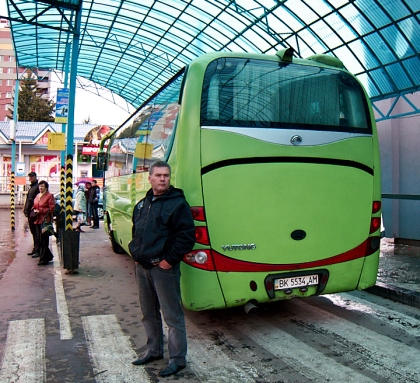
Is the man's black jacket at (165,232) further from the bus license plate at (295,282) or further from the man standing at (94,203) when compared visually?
the man standing at (94,203)

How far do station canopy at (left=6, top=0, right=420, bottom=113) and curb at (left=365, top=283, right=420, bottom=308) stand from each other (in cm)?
839

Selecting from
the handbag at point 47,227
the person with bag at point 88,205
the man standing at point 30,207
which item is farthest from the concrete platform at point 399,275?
the person with bag at point 88,205

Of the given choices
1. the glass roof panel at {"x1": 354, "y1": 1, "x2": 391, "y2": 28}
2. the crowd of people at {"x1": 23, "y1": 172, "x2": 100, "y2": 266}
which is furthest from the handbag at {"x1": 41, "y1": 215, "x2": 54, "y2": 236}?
the glass roof panel at {"x1": 354, "y1": 1, "x2": 391, "y2": 28}

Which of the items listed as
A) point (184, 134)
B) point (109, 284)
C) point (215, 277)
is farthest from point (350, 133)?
point (109, 284)

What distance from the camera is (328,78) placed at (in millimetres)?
5594

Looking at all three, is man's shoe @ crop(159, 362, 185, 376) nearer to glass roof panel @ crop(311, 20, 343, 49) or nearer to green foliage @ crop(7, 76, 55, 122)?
glass roof panel @ crop(311, 20, 343, 49)

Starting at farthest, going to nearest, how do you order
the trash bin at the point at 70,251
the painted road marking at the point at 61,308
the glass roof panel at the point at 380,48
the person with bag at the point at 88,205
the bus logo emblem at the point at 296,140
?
1. the person with bag at the point at 88,205
2. the glass roof panel at the point at 380,48
3. the trash bin at the point at 70,251
4. the painted road marking at the point at 61,308
5. the bus logo emblem at the point at 296,140

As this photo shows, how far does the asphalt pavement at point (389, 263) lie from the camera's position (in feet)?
22.2

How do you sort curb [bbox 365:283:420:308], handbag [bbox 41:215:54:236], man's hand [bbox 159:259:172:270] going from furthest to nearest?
handbag [bbox 41:215:54:236], curb [bbox 365:283:420:308], man's hand [bbox 159:259:172:270]

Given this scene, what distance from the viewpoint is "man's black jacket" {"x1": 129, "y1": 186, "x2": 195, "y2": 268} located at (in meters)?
3.97

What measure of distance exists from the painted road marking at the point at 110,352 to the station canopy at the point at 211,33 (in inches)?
297

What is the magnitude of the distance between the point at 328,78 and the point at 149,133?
8.95ft

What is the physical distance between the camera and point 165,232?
399 centimetres

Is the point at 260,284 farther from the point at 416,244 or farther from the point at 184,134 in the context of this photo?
the point at 416,244
